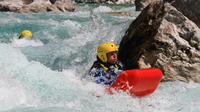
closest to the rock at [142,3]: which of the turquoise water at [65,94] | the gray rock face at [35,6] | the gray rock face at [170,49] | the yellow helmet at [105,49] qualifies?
the gray rock face at [35,6]

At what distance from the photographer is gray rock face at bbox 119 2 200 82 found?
7.22 meters

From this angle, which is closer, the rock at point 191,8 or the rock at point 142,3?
the rock at point 191,8

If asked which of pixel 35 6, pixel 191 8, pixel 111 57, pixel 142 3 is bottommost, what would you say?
pixel 142 3

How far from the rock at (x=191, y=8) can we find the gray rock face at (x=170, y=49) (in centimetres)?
230

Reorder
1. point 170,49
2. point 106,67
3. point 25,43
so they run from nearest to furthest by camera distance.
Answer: point 106,67, point 170,49, point 25,43

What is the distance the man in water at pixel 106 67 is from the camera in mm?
6363

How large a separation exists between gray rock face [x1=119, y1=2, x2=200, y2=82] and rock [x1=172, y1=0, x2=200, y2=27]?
2297 millimetres

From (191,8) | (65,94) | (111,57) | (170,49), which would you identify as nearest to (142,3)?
(191,8)

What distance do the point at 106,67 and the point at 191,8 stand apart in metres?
4.52

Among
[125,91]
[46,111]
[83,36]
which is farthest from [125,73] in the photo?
[83,36]

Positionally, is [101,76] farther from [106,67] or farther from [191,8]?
[191,8]

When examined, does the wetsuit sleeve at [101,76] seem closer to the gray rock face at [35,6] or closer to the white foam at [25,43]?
the white foam at [25,43]

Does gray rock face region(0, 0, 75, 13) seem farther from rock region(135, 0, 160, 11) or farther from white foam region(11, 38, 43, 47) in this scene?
white foam region(11, 38, 43, 47)

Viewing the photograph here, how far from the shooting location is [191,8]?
996 cm
